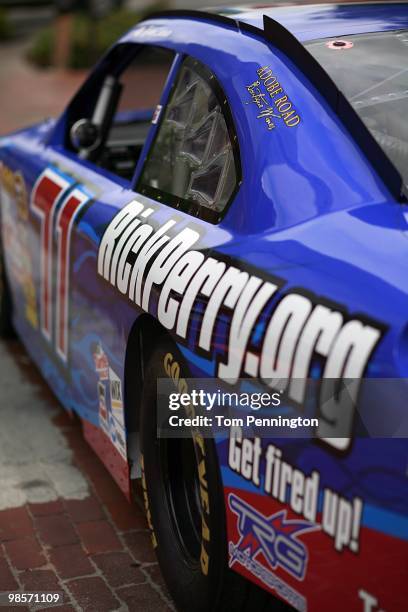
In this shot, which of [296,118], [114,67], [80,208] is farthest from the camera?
[114,67]

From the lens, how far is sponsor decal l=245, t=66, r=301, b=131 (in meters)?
2.61

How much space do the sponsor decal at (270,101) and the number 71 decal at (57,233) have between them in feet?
3.42

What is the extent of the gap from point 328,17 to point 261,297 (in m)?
1.29

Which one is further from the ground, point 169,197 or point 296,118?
point 296,118

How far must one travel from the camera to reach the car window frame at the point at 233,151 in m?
2.69

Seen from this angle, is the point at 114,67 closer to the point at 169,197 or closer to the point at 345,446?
the point at 169,197

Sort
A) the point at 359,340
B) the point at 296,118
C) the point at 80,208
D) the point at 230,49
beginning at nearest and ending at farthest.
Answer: the point at 359,340, the point at 296,118, the point at 230,49, the point at 80,208

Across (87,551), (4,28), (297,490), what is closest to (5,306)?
(87,551)

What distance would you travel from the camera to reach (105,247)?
3223mm

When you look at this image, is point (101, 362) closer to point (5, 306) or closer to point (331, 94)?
point (331, 94)

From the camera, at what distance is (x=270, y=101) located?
269 cm

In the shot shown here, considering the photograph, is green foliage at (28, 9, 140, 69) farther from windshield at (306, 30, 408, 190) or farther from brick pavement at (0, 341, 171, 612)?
windshield at (306, 30, 408, 190)

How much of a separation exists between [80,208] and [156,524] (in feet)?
3.85

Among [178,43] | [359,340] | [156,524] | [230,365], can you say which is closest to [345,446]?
[359,340]
